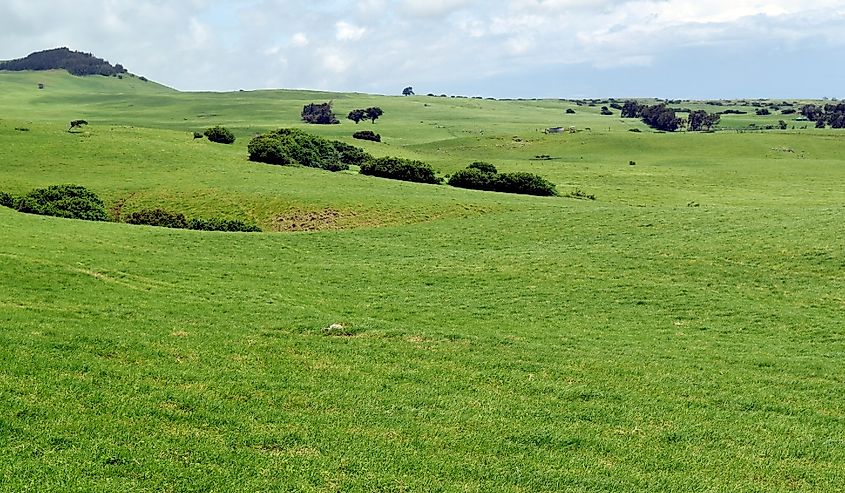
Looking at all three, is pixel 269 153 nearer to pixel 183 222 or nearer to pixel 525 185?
pixel 183 222

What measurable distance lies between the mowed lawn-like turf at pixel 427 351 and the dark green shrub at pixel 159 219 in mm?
3349

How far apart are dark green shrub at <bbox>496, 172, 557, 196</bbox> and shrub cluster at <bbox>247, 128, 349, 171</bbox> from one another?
21715mm

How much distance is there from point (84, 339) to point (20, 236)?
19.4m

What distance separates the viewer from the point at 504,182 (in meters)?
72.3

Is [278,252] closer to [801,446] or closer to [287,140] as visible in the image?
[801,446]

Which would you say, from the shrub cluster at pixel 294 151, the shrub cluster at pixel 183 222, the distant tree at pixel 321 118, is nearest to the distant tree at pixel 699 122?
the distant tree at pixel 321 118

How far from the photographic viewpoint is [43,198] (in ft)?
165

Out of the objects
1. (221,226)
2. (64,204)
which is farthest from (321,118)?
(221,226)

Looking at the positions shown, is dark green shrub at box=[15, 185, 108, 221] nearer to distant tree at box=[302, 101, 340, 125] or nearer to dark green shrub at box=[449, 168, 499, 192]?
dark green shrub at box=[449, 168, 499, 192]

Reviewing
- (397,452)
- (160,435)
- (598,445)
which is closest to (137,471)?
(160,435)

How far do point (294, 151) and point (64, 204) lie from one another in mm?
35824

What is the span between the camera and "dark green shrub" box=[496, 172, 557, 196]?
234 feet

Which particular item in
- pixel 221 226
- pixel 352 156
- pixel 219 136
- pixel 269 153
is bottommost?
pixel 221 226

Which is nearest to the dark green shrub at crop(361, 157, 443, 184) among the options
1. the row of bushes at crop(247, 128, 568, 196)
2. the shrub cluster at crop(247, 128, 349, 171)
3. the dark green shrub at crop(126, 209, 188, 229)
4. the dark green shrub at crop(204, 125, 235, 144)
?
the row of bushes at crop(247, 128, 568, 196)
